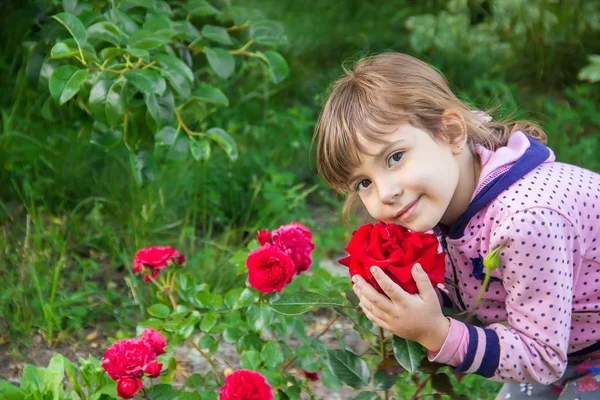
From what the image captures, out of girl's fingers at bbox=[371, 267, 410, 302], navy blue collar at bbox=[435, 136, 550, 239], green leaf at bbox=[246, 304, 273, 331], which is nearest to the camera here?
girl's fingers at bbox=[371, 267, 410, 302]

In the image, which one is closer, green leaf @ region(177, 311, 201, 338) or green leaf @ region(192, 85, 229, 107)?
green leaf @ region(177, 311, 201, 338)

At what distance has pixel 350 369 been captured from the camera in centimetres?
181

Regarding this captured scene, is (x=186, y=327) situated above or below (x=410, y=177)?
below

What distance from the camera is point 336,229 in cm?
349

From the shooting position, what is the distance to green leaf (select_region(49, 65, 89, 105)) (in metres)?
2.08

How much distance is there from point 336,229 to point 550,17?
2151 millimetres

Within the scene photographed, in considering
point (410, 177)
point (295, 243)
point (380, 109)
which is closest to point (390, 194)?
point (410, 177)

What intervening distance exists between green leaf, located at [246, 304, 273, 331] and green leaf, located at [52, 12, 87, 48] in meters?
0.82

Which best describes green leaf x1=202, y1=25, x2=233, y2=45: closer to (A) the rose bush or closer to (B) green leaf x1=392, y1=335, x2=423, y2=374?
→ (A) the rose bush

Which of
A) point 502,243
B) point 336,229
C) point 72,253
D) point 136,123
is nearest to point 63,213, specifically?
point 72,253

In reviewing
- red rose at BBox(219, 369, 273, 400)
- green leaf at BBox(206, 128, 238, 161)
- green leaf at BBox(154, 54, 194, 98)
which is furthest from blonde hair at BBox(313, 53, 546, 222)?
green leaf at BBox(206, 128, 238, 161)

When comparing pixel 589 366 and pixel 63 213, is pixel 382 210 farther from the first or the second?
pixel 63 213

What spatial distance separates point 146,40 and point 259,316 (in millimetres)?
762

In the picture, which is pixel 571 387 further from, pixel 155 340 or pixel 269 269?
pixel 155 340
